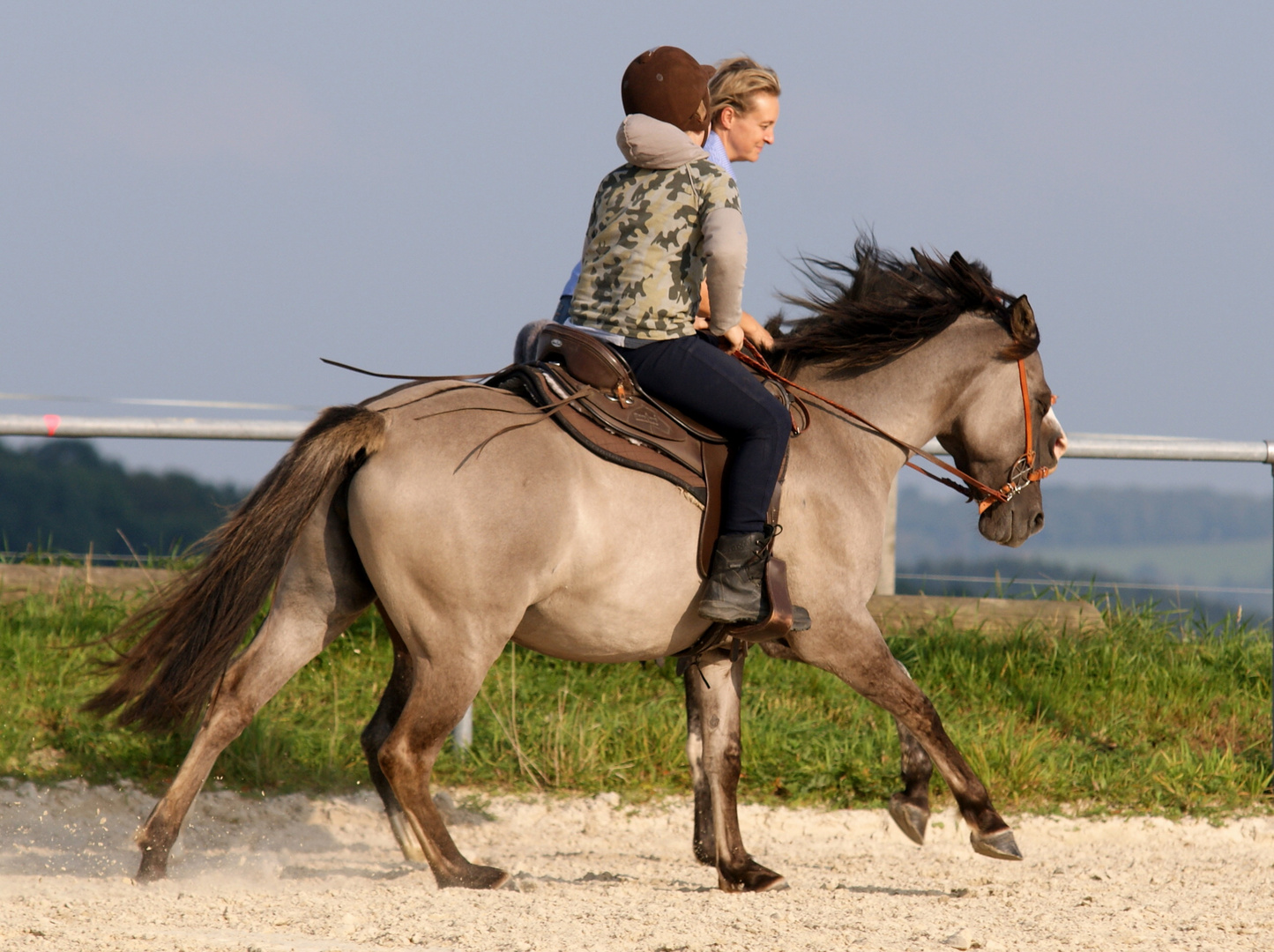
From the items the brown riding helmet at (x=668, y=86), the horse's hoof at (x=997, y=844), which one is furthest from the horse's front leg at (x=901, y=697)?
the brown riding helmet at (x=668, y=86)

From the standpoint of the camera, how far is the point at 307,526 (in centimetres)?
408

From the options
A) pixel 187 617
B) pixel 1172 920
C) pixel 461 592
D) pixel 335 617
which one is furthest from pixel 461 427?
pixel 1172 920

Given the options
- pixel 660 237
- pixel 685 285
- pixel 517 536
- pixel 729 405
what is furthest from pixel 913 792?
pixel 660 237

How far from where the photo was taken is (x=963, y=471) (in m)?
5.05

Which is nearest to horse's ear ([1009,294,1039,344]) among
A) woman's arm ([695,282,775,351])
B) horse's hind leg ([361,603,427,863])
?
woman's arm ([695,282,775,351])

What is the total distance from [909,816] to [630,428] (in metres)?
1.78

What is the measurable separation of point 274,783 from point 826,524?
2.71m

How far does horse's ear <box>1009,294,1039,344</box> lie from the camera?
476 centimetres

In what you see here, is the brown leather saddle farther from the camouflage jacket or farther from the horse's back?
the camouflage jacket

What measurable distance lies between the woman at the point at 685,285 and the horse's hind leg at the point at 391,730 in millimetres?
1187

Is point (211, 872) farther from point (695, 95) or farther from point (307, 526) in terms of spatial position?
point (695, 95)

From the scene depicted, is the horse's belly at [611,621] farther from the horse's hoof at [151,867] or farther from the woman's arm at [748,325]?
the horse's hoof at [151,867]

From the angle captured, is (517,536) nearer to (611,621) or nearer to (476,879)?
(611,621)

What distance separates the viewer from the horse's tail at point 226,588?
3842mm
